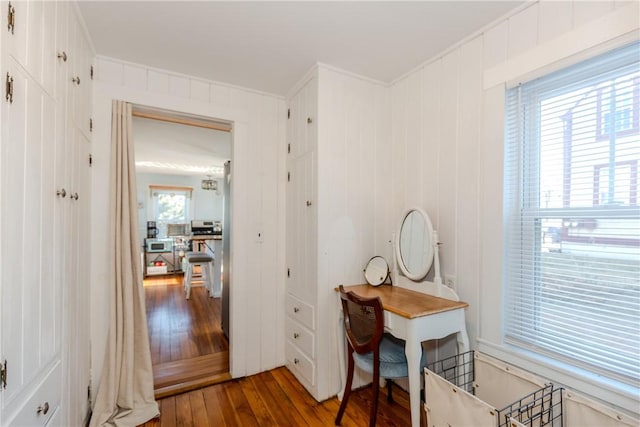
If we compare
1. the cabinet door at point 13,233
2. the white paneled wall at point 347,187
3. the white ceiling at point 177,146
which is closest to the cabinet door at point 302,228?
the white paneled wall at point 347,187

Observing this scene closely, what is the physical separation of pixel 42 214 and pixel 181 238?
6.64 metres

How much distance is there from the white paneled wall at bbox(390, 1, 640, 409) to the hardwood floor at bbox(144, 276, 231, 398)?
2.10m

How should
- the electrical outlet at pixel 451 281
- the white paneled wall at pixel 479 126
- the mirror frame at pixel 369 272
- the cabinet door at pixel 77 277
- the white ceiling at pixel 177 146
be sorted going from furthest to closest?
1. the white ceiling at pixel 177 146
2. the mirror frame at pixel 369 272
3. the electrical outlet at pixel 451 281
4. the cabinet door at pixel 77 277
5. the white paneled wall at pixel 479 126

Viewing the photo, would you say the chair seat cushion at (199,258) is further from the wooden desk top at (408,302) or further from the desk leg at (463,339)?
the desk leg at (463,339)

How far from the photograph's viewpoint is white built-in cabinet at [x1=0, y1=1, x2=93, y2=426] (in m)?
0.92

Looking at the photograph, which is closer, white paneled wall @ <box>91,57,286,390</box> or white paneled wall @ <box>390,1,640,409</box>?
white paneled wall @ <box>390,1,640,409</box>

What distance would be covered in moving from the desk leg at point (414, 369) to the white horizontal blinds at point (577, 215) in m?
0.54

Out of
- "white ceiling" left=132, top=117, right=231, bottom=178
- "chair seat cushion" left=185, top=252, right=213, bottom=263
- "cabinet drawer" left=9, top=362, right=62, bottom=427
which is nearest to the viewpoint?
"cabinet drawer" left=9, top=362, right=62, bottom=427

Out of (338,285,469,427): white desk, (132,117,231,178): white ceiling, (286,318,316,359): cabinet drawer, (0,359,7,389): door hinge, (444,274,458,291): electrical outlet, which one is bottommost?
(286,318,316,359): cabinet drawer

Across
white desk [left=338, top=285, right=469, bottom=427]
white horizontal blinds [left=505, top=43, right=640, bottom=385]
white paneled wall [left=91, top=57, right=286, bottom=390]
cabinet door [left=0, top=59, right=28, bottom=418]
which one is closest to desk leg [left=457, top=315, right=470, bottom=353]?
white desk [left=338, top=285, right=469, bottom=427]

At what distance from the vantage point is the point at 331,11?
1.61 metres

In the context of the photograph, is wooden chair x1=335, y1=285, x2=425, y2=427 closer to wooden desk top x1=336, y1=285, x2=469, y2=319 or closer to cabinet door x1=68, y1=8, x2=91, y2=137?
wooden desk top x1=336, y1=285, x2=469, y2=319

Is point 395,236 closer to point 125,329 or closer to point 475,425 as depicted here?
point 475,425

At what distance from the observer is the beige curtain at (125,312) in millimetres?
1930
